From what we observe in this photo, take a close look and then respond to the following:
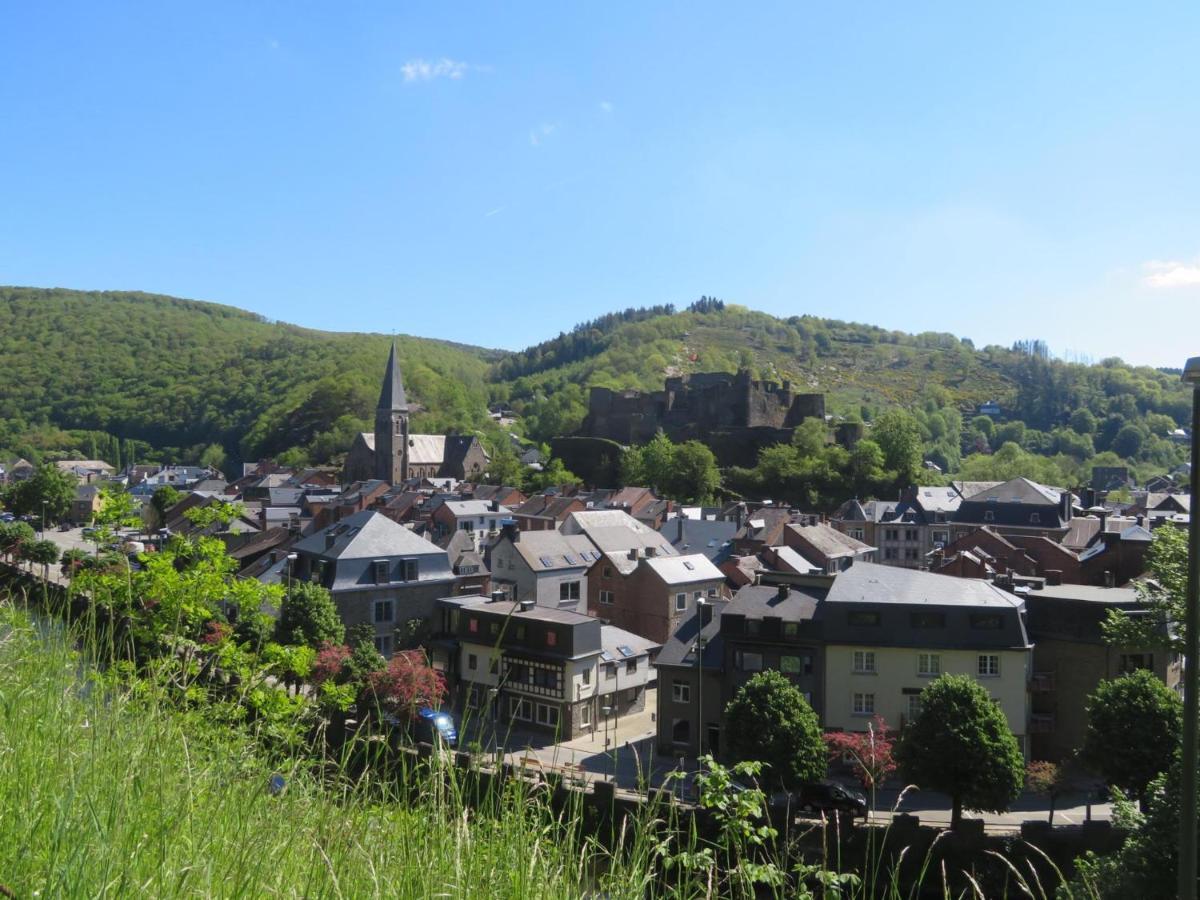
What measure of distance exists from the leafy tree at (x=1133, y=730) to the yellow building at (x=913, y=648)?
2697 mm

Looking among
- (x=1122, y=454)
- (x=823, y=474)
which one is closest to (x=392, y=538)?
(x=823, y=474)

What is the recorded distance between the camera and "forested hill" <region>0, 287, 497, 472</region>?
330ft

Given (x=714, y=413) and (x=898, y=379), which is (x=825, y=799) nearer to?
(x=714, y=413)

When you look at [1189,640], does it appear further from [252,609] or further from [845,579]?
[845,579]

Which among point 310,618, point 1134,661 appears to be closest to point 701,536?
point 1134,661

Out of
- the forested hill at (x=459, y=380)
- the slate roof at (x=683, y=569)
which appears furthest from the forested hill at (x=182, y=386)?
the slate roof at (x=683, y=569)

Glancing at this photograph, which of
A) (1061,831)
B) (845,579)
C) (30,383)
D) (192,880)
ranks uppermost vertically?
(30,383)

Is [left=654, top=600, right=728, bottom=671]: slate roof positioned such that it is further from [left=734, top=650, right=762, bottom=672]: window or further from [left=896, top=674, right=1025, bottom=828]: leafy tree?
[left=896, top=674, right=1025, bottom=828]: leafy tree

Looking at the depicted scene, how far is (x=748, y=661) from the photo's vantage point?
20797 mm

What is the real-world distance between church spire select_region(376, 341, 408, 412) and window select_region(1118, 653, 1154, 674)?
6160 centimetres

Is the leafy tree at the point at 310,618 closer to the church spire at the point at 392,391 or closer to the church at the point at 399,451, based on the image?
the church at the point at 399,451

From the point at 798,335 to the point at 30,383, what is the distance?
432ft

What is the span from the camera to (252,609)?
872cm

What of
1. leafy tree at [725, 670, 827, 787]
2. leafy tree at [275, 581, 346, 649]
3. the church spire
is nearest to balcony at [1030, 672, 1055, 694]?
leafy tree at [725, 670, 827, 787]
